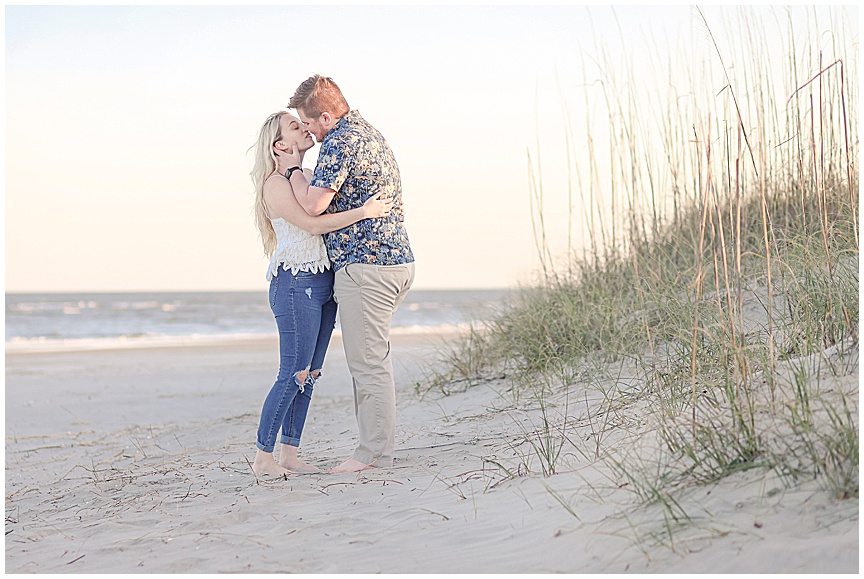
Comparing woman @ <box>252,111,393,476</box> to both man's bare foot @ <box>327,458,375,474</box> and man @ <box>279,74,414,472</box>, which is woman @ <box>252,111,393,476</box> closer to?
man @ <box>279,74,414,472</box>

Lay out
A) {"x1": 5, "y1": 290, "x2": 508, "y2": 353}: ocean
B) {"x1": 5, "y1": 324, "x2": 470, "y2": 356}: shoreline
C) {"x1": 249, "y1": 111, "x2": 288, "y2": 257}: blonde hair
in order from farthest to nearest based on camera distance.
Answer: {"x1": 5, "y1": 290, "x2": 508, "y2": 353}: ocean
{"x1": 5, "y1": 324, "x2": 470, "y2": 356}: shoreline
{"x1": 249, "y1": 111, "x2": 288, "y2": 257}: blonde hair

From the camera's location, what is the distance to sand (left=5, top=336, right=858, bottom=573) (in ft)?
6.52

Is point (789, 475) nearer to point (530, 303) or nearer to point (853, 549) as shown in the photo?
point (853, 549)

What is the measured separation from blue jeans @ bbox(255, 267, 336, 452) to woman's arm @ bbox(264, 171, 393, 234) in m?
0.21

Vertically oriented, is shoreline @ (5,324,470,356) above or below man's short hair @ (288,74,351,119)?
below

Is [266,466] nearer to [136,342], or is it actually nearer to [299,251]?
[299,251]

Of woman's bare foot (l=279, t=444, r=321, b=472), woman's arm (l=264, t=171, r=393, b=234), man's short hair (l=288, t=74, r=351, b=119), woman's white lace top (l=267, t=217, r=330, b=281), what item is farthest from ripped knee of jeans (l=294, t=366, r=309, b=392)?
man's short hair (l=288, t=74, r=351, b=119)

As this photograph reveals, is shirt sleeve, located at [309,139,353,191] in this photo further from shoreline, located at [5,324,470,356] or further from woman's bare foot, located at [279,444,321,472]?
shoreline, located at [5,324,470,356]

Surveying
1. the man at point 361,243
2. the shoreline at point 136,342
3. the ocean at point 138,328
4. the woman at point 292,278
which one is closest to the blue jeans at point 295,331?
the woman at point 292,278

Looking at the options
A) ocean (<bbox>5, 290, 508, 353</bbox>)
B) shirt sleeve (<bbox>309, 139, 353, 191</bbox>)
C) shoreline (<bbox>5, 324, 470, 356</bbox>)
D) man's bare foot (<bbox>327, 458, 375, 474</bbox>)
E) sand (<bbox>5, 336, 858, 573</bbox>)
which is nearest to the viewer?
sand (<bbox>5, 336, 858, 573</bbox>)

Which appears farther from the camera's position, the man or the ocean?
the ocean

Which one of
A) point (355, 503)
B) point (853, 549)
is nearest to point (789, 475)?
point (853, 549)

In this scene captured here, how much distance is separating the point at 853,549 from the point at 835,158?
326 cm

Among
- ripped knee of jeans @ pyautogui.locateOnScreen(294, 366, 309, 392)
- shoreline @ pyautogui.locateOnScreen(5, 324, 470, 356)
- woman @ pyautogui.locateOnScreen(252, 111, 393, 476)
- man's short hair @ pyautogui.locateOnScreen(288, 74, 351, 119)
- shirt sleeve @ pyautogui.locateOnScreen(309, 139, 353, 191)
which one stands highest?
man's short hair @ pyautogui.locateOnScreen(288, 74, 351, 119)
